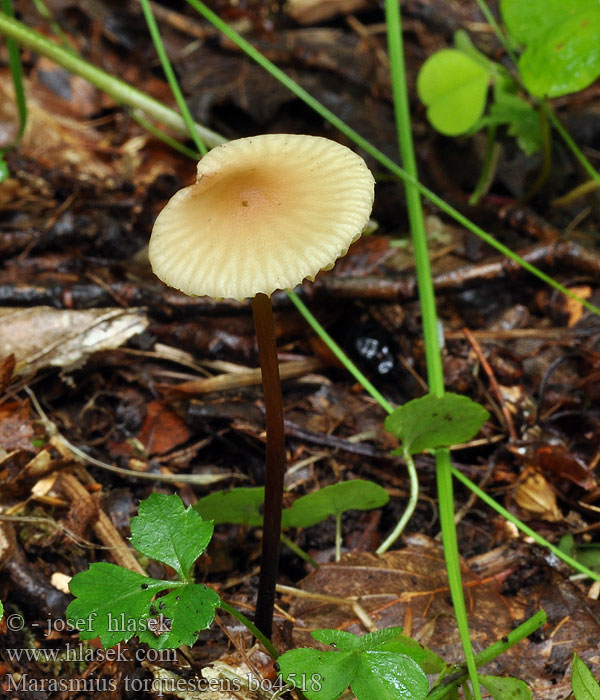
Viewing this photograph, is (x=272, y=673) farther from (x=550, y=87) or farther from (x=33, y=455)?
(x=550, y=87)

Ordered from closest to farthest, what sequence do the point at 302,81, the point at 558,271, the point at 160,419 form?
1. the point at 160,419
2. the point at 558,271
3. the point at 302,81

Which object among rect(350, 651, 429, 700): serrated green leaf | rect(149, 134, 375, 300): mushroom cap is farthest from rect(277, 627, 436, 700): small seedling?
rect(149, 134, 375, 300): mushroom cap

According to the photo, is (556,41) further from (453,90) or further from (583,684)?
(583,684)

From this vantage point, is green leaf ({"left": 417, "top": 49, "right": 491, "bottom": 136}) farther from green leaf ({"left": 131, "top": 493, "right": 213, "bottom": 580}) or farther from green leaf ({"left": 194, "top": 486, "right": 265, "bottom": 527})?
green leaf ({"left": 131, "top": 493, "right": 213, "bottom": 580})

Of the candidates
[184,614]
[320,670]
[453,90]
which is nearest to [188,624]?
[184,614]

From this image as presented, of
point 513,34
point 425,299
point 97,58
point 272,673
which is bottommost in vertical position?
point 272,673

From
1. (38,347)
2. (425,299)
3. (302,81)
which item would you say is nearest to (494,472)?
(425,299)

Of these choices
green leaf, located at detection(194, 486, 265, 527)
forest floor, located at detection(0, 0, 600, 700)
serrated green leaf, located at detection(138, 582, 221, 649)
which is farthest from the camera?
forest floor, located at detection(0, 0, 600, 700)
